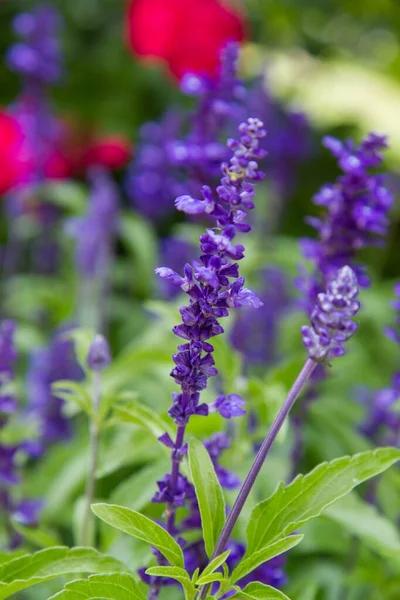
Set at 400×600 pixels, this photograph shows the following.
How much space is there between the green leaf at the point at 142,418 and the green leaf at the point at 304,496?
21cm

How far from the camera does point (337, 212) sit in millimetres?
1370

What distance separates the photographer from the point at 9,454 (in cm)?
141

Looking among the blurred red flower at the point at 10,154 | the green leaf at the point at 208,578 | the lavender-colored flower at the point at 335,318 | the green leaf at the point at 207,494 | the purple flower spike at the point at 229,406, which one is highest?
the blurred red flower at the point at 10,154

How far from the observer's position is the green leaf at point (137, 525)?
92 centimetres

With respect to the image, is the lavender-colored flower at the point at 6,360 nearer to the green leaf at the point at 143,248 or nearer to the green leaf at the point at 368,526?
the green leaf at the point at 368,526

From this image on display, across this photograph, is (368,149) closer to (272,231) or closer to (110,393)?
(110,393)

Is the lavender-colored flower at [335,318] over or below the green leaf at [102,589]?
over

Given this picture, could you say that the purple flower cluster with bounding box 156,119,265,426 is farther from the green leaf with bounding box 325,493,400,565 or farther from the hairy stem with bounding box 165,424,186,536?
the green leaf with bounding box 325,493,400,565

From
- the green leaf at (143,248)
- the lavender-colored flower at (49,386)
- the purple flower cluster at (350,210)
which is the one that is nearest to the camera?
the purple flower cluster at (350,210)

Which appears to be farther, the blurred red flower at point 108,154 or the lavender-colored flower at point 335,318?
the blurred red flower at point 108,154

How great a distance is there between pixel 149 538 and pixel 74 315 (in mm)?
1425

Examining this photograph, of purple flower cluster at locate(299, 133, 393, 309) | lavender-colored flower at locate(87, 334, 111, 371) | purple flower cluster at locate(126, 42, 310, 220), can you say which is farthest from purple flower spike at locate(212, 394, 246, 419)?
purple flower cluster at locate(126, 42, 310, 220)

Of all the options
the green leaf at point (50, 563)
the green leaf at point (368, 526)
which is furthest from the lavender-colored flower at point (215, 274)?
the green leaf at point (368, 526)

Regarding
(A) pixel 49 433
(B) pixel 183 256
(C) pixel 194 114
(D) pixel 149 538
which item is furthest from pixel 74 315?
(D) pixel 149 538
